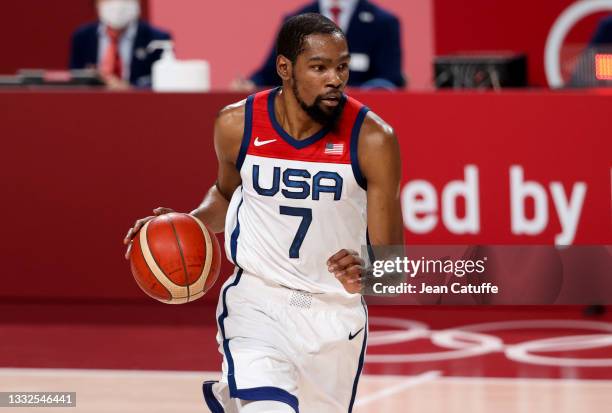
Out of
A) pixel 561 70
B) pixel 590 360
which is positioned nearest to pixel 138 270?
pixel 590 360

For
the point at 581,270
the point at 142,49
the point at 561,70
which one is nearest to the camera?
the point at 581,270

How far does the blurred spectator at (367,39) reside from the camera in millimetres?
10188

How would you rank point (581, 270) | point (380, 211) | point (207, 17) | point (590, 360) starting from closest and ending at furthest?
point (380, 211), point (581, 270), point (590, 360), point (207, 17)

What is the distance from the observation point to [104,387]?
24.9ft

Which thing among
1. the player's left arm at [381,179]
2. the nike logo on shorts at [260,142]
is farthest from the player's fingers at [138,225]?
the player's left arm at [381,179]

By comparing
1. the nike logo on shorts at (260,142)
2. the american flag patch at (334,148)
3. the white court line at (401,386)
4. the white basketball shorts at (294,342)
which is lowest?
the white court line at (401,386)

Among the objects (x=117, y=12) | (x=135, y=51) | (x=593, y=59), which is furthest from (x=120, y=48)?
(x=593, y=59)

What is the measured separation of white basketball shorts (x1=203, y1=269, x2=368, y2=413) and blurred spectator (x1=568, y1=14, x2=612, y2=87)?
4.60 meters

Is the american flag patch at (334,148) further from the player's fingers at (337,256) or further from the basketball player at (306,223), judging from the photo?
the player's fingers at (337,256)

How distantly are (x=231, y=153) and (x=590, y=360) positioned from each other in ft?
12.0

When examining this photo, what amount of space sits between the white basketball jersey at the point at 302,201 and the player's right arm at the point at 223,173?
0.09m

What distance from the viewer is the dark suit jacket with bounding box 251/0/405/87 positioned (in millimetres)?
10195

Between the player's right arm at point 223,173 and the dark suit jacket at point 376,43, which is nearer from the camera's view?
the player's right arm at point 223,173

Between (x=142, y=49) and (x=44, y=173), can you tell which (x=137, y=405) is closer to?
(x=44, y=173)
